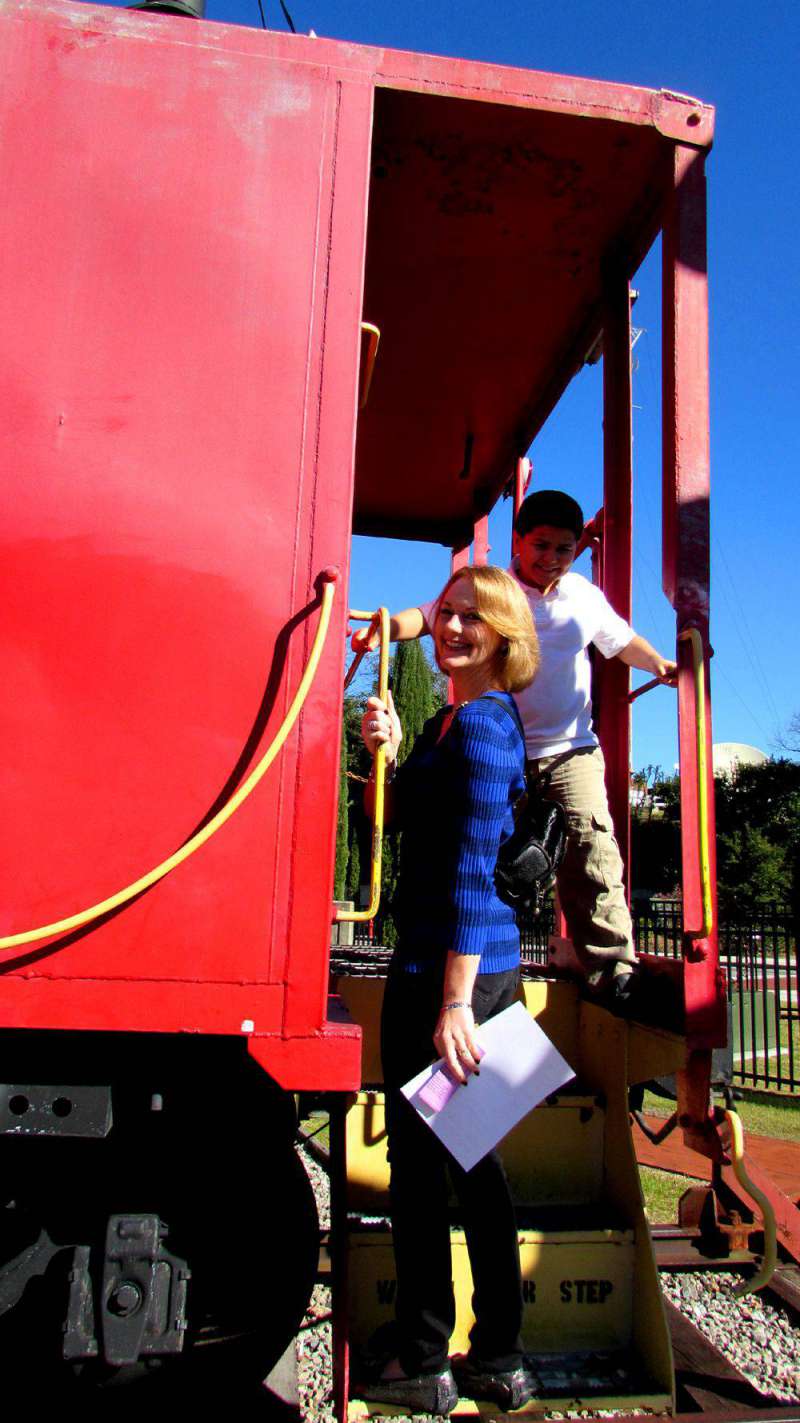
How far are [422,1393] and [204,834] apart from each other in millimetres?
1282

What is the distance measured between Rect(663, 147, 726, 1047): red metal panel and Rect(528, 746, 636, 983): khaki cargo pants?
57 cm

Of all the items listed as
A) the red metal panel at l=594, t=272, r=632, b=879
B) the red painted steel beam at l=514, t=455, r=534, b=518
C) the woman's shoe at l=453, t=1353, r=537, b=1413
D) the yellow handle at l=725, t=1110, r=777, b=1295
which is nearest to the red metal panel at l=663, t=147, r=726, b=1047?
the yellow handle at l=725, t=1110, r=777, b=1295

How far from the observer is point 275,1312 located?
82.0 inches

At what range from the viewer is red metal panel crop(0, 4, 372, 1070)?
185cm

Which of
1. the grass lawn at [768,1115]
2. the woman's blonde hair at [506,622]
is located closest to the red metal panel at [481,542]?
the woman's blonde hair at [506,622]

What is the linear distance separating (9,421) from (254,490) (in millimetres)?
515

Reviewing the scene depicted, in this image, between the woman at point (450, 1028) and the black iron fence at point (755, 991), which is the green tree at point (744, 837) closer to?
the black iron fence at point (755, 991)

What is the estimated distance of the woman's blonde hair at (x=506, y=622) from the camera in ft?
7.34

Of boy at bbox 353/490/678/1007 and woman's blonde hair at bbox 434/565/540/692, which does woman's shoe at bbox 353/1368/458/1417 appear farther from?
woman's blonde hair at bbox 434/565/540/692

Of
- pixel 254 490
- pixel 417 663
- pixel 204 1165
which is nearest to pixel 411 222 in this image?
→ pixel 254 490

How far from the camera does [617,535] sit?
3428 millimetres

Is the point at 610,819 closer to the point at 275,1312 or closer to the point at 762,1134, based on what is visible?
the point at 275,1312

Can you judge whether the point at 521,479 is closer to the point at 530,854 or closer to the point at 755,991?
the point at 530,854

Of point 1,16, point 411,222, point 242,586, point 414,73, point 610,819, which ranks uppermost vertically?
point 411,222
